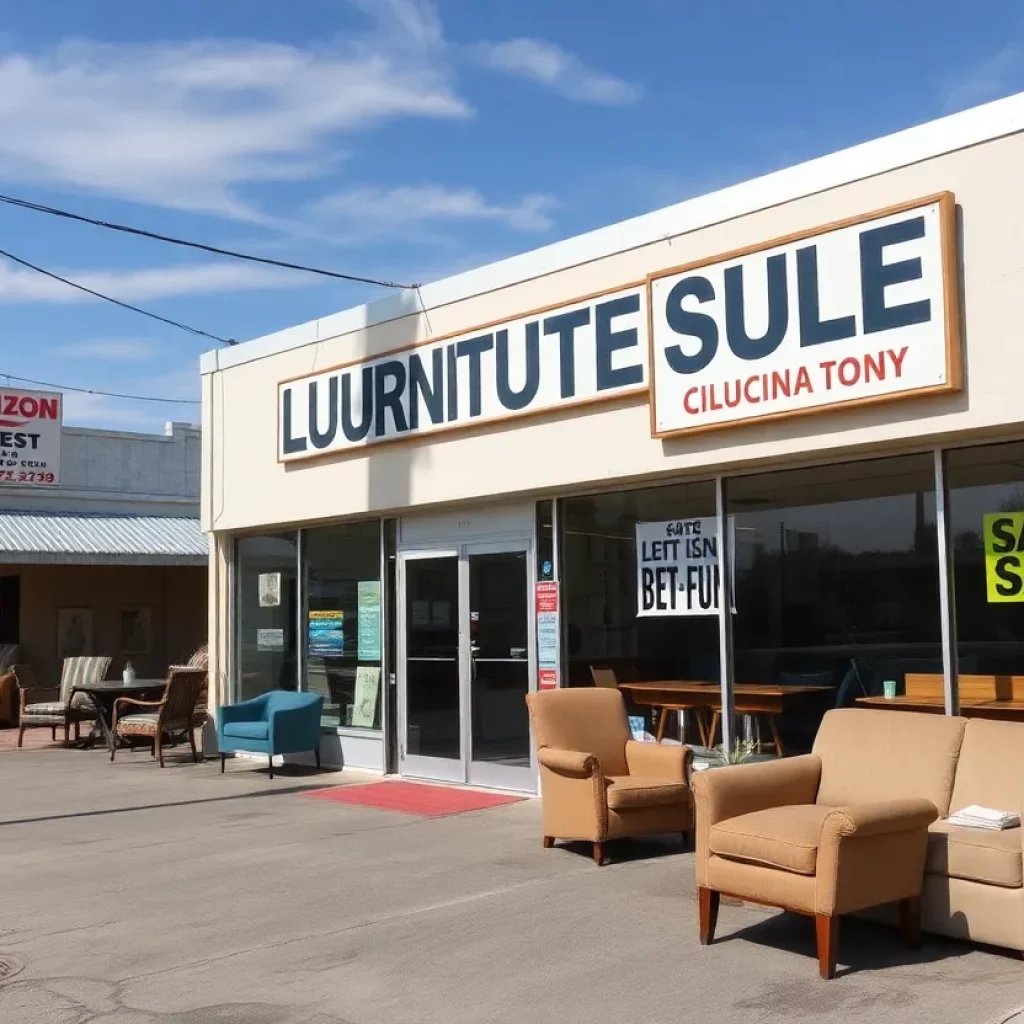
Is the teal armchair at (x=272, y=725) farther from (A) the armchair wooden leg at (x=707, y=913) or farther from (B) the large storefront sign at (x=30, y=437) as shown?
(B) the large storefront sign at (x=30, y=437)

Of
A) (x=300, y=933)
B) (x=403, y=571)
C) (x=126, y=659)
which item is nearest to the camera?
(x=300, y=933)

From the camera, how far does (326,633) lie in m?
13.8

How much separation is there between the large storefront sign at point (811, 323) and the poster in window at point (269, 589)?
6.37 meters

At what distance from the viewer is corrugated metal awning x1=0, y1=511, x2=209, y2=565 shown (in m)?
20.3

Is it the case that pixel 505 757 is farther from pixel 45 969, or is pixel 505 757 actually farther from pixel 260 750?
pixel 45 969

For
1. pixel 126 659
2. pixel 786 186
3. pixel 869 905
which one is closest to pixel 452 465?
pixel 786 186

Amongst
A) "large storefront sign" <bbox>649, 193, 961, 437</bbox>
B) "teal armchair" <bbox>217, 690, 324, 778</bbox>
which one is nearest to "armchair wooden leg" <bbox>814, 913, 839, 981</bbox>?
"large storefront sign" <bbox>649, 193, 961, 437</bbox>

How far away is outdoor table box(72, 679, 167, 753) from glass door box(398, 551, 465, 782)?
4.70 meters

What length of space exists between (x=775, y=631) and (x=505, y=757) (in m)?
3.14

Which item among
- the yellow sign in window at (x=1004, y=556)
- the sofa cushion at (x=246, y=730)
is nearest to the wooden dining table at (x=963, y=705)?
the yellow sign in window at (x=1004, y=556)

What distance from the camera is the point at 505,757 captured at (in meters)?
11.5

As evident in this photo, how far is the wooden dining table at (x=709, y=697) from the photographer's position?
9.52 meters

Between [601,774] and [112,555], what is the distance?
14455 mm

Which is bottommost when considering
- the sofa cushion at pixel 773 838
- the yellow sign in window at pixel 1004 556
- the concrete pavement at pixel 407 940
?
the concrete pavement at pixel 407 940
